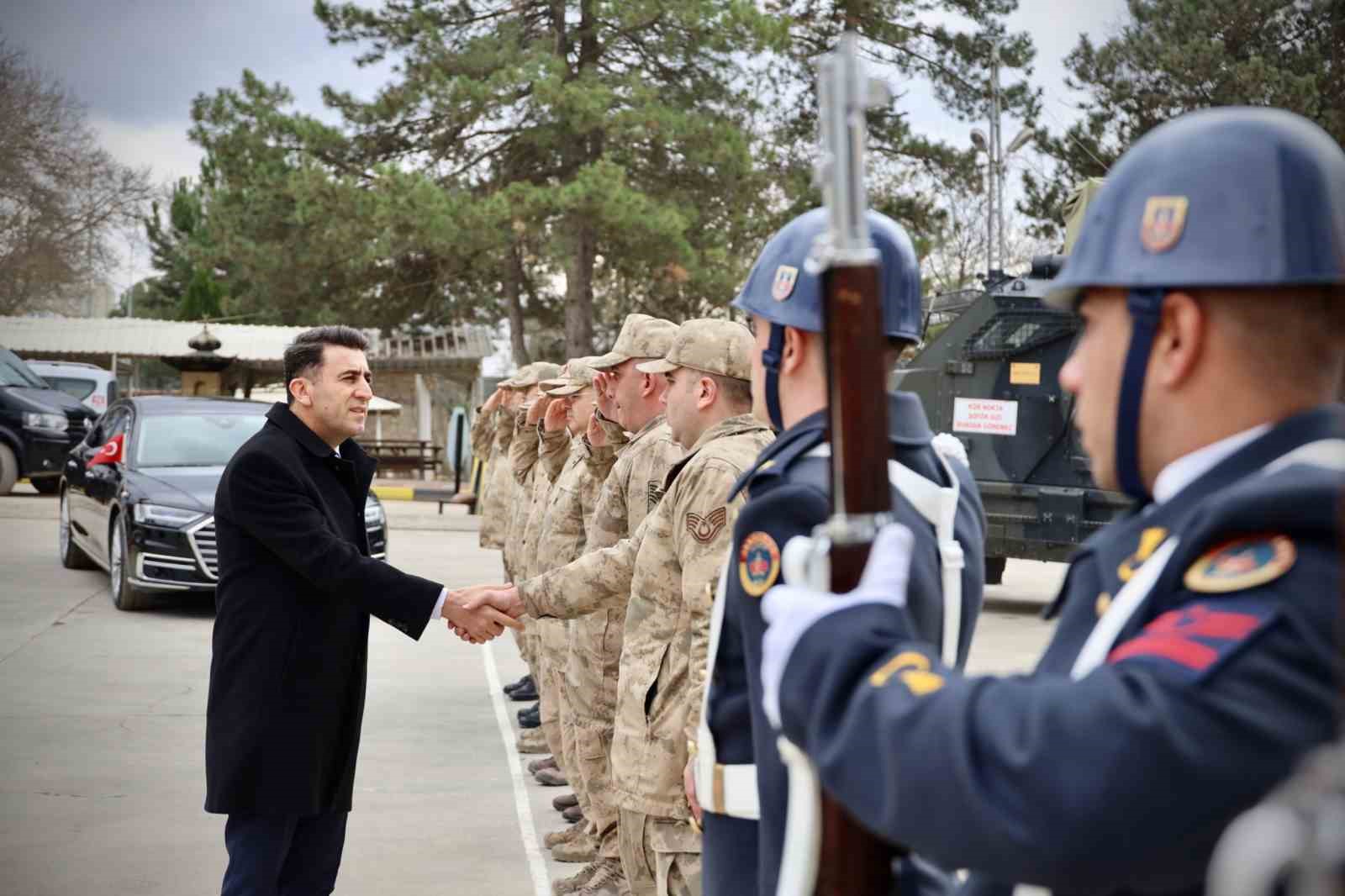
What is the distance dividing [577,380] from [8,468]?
55.7 feet

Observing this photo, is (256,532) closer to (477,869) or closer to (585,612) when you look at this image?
(585,612)

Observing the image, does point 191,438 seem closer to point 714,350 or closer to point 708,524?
point 714,350

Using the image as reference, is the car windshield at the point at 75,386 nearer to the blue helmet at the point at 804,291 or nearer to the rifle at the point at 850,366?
the blue helmet at the point at 804,291

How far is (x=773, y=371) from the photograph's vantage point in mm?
2398

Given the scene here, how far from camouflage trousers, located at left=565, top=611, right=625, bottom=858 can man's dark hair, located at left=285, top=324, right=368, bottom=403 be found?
5.06ft

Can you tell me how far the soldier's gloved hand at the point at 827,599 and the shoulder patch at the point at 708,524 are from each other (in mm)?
2078

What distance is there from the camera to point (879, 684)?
1.27 metres

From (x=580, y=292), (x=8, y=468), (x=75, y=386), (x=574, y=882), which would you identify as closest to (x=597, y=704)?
(x=574, y=882)

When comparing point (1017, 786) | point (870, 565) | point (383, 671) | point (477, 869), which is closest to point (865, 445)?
point (870, 565)

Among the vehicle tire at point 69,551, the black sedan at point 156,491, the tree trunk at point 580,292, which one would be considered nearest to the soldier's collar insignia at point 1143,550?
the black sedan at point 156,491

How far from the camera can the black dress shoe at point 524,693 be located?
30.1 ft

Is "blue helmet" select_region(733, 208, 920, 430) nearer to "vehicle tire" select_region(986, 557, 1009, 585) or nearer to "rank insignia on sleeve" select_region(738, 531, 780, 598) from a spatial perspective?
"rank insignia on sleeve" select_region(738, 531, 780, 598)

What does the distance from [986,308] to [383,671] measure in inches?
261

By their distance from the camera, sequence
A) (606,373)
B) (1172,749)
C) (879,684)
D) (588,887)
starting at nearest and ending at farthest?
(1172,749)
(879,684)
(588,887)
(606,373)
